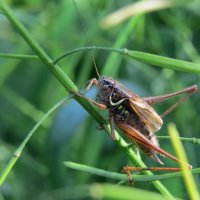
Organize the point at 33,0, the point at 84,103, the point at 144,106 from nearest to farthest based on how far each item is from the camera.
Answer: the point at 84,103
the point at 144,106
the point at 33,0

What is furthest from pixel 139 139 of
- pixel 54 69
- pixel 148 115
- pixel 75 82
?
pixel 75 82

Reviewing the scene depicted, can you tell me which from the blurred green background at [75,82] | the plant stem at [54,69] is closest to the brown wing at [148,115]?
the plant stem at [54,69]

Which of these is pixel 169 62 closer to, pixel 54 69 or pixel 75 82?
pixel 54 69

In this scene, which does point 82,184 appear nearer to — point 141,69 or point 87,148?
point 87,148

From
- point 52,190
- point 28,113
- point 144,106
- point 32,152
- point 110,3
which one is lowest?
point 144,106

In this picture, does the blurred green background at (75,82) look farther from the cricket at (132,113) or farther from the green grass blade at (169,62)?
the green grass blade at (169,62)

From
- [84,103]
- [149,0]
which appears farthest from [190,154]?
[84,103]

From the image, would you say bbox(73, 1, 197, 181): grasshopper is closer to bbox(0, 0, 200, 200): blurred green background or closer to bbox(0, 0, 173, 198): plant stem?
bbox(0, 0, 173, 198): plant stem
